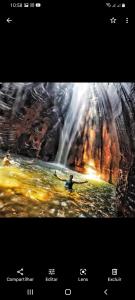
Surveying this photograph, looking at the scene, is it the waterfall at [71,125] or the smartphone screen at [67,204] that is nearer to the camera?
the smartphone screen at [67,204]

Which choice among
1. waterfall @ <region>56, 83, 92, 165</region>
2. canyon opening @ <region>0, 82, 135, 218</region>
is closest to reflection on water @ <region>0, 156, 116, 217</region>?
canyon opening @ <region>0, 82, 135, 218</region>

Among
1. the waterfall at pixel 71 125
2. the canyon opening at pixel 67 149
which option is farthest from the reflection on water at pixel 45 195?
the waterfall at pixel 71 125

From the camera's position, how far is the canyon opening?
1.82 metres

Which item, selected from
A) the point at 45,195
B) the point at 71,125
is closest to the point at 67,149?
the point at 71,125

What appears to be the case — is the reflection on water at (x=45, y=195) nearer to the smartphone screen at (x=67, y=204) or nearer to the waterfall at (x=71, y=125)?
the smartphone screen at (x=67, y=204)

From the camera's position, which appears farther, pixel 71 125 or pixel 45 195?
pixel 71 125

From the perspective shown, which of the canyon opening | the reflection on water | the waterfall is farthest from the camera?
the waterfall

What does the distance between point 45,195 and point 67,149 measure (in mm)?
1486

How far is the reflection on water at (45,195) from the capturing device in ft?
5.42

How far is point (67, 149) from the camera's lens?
3.39 metres

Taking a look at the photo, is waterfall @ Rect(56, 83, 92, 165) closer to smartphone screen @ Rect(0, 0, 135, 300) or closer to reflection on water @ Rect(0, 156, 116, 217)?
reflection on water @ Rect(0, 156, 116, 217)

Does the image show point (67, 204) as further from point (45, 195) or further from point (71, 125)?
point (71, 125)
